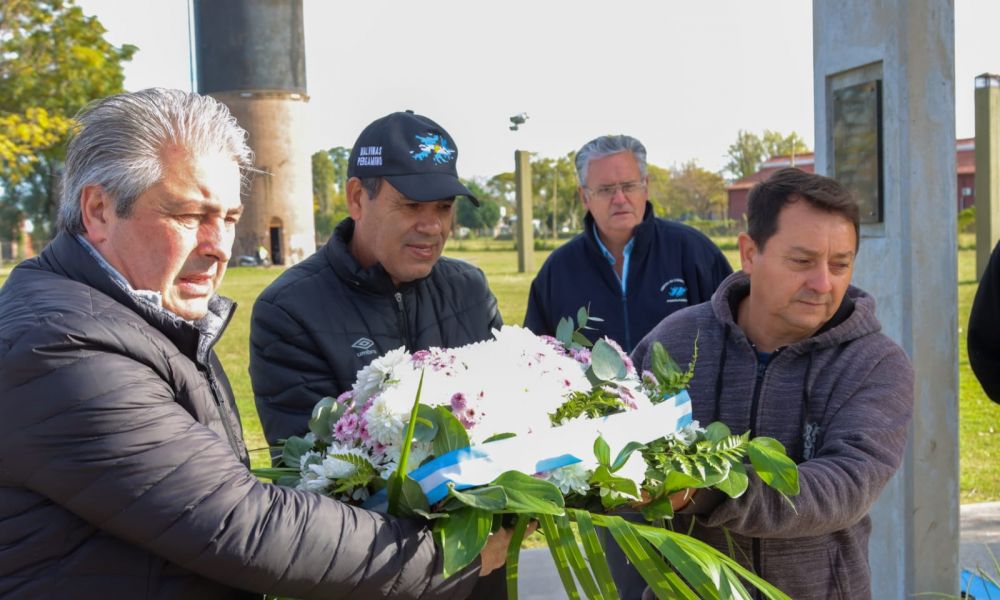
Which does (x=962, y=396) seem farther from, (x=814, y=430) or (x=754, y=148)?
(x=754, y=148)

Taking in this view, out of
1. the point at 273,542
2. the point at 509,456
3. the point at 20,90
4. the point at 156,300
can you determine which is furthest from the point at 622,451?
the point at 20,90

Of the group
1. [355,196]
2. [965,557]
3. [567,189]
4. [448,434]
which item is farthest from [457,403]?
[567,189]

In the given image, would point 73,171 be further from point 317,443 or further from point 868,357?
point 868,357

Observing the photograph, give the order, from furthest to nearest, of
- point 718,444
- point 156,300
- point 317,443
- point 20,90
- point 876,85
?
1. point 20,90
2. point 876,85
3. point 317,443
4. point 718,444
5. point 156,300

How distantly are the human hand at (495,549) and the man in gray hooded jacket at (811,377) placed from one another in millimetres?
467

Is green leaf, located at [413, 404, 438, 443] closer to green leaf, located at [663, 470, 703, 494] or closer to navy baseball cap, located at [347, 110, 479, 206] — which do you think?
green leaf, located at [663, 470, 703, 494]

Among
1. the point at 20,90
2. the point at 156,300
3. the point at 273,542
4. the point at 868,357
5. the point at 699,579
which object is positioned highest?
the point at 20,90

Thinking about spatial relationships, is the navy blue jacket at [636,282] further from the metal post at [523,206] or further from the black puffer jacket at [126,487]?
the metal post at [523,206]

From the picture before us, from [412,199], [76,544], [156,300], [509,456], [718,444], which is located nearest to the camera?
[76,544]

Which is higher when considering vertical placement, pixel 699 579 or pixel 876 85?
pixel 876 85

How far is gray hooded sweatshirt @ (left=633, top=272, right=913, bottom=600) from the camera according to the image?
206cm

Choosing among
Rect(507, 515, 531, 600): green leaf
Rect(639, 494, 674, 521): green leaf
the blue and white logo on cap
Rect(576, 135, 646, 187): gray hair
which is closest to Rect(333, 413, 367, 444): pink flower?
Rect(507, 515, 531, 600): green leaf

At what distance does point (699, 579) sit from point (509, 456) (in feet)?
1.27

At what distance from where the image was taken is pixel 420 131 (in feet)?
8.84
